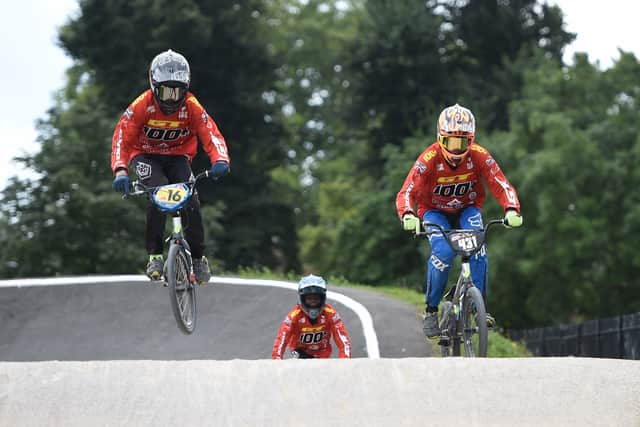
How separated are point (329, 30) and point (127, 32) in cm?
1959

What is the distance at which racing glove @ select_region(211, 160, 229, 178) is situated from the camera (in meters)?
10.7

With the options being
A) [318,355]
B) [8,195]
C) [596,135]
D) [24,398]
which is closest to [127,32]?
[8,195]

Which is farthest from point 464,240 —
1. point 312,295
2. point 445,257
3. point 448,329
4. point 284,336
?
point 284,336

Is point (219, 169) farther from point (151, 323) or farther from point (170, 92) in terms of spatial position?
point (151, 323)

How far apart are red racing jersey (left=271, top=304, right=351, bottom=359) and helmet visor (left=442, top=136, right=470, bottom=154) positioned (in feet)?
6.47

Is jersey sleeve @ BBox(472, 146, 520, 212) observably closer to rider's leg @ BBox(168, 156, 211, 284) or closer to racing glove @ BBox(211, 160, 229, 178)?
racing glove @ BBox(211, 160, 229, 178)

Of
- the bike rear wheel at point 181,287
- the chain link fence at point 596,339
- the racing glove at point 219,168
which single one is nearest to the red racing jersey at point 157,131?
the racing glove at point 219,168

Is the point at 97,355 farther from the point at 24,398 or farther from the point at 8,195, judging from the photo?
the point at 8,195

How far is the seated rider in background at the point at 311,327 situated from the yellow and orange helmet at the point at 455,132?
174 cm

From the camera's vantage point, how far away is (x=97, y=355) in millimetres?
15688

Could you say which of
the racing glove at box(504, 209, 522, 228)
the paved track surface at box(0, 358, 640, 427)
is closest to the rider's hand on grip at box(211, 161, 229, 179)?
the racing glove at box(504, 209, 522, 228)

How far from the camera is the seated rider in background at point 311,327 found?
10641mm

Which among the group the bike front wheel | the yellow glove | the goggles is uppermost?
the goggles

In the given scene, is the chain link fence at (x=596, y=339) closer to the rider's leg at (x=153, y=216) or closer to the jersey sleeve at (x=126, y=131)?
the rider's leg at (x=153, y=216)
